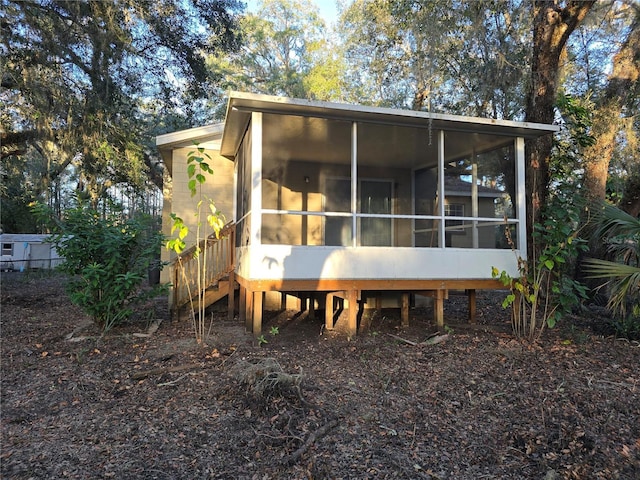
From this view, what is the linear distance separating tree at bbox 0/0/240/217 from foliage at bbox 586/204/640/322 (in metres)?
7.28

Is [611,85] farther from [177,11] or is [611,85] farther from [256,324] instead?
[177,11]

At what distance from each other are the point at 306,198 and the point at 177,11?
4.92m

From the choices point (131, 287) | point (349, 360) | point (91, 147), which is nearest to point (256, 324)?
point (349, 360)

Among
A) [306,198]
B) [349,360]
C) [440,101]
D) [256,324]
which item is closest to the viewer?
[349,360]

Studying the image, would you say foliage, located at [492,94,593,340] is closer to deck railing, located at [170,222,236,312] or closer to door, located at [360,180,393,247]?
door, located at [360,180,393,247]

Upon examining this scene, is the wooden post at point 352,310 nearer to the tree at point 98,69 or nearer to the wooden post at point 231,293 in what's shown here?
the wooden post at point 231,293

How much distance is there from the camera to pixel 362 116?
5.86 metres

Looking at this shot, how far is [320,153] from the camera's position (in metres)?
8.03

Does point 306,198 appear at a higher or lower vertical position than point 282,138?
lower

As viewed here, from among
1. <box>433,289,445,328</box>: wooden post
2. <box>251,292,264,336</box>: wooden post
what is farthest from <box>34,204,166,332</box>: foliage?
<box>433,289,445,328</box>: wooden post

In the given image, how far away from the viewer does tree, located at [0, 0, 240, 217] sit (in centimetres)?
793

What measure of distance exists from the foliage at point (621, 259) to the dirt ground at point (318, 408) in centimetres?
76

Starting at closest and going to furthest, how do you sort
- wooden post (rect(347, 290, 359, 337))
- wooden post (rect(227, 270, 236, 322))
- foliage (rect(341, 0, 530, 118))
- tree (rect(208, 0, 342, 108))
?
wooden post (rect(347, 290, 359, 337))
wooden post (rect(227, 270, 236, 322))
foliage (rect(341, 0, 530, 118))
tree (rect(208, 0, 342, 108))

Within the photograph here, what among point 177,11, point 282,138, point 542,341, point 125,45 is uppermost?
point 177,11
